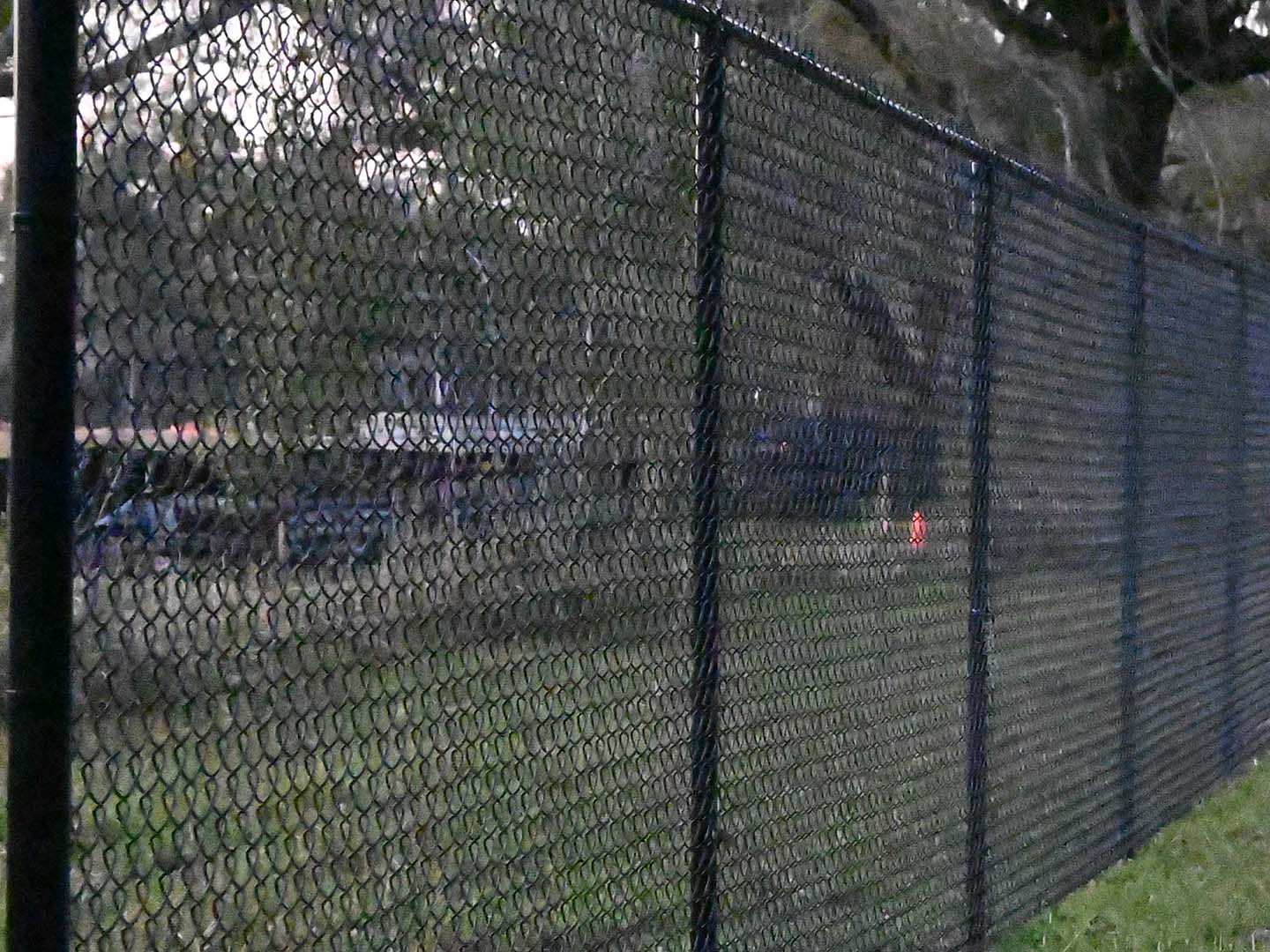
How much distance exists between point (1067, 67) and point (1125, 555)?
33.3 ft

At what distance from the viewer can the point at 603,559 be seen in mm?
3283

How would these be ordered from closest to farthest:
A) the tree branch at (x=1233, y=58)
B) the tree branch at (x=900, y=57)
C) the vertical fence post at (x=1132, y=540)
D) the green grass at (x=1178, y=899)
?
the green grass at (x=1178, y=899)
the vertical fence post at (x=1132, y=540)
the tree branch at (x=900, y=57)
the tree branch at (x=1233, y=58)

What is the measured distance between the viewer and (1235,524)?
8469 millimetres

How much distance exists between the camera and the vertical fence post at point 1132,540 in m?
6.79

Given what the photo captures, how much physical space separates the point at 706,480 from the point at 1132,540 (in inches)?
146

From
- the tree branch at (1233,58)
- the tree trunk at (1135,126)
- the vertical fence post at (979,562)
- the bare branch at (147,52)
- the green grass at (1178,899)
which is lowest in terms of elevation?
the green grass at (1178,899)

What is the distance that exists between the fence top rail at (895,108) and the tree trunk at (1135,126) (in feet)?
29.8

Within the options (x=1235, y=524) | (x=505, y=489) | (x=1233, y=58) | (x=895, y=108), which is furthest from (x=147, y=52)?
(x=1233, y=58)

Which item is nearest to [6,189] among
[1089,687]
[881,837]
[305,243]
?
[305,243]

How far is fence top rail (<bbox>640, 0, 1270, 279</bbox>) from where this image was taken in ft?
12.1

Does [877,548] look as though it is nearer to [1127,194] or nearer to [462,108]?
[462,108]

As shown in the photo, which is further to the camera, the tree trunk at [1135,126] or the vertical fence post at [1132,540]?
the tree trunk at [1135,126]

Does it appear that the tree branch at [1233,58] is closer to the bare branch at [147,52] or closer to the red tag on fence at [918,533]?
the red tag on fence at [918,533]

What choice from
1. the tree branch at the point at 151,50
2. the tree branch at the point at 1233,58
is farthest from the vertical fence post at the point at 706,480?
the tree branch at the point at 1233,58
